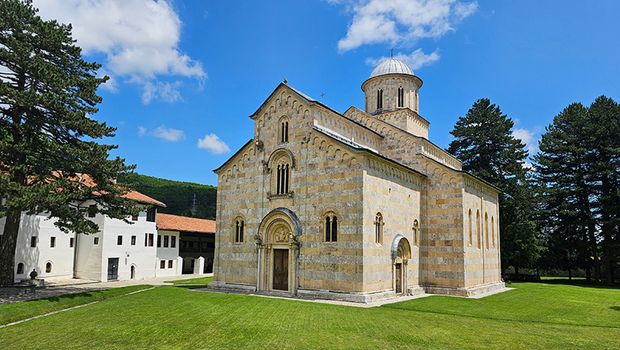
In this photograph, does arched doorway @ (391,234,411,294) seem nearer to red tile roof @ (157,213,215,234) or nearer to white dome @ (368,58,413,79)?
white dome @ (368,58,413,79)

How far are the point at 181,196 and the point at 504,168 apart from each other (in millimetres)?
50336

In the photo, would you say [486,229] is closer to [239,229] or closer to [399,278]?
[399,278]

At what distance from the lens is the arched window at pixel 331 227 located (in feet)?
70.0

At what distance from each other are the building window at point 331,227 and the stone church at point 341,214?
5 cm

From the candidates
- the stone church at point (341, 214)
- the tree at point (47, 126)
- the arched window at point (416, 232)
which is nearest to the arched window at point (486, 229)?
the stone church at point (341, 214)

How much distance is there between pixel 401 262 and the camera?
2342 centimetres

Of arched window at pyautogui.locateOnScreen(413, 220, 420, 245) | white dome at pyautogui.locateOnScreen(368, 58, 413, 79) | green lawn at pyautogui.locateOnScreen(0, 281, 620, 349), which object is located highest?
white dome at pyautogui.locateOnScreen(368, 58, 413, 79)

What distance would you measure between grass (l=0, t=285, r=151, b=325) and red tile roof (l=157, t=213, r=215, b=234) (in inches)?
666

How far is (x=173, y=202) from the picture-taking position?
70188 mm

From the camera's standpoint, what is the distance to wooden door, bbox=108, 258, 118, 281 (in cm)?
3536

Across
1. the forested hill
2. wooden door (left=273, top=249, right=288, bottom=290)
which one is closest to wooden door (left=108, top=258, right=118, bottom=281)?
wooden door (left=273, top=249, right=288, bottom=290)

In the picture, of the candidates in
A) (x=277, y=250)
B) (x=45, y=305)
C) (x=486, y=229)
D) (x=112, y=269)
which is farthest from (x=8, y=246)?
(x=486, y=229)

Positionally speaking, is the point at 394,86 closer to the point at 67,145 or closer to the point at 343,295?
the point at 343,295

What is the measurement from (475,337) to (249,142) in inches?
685
